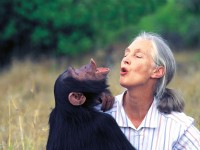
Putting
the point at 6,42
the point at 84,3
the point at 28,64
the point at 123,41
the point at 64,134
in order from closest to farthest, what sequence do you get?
1. the point at 64,134
2. the point at 28,64
3. the point at 84,3
4. the point at 6,42
5. the point at 123,41

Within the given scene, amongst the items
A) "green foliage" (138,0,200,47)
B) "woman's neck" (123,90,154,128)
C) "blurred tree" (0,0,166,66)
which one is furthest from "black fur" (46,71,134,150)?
"green foliage" (138,0,200,47)

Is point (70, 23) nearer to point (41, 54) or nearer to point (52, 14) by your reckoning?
point (52, 14)

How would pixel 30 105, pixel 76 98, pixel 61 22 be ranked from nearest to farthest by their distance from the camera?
pixel 76 98, pixel 30 105, pixel 61 22

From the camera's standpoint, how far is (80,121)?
3627 millimetres

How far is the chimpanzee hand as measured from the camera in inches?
149

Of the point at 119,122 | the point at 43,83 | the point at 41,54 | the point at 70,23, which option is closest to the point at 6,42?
the point at 41,54

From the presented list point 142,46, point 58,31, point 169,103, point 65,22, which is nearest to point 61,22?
point 65,22

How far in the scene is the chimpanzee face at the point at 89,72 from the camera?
3676 millimetres

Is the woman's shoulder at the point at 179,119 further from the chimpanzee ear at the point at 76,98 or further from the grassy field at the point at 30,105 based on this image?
the grassy field at the point at 30,105

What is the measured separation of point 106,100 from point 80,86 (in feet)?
0.83

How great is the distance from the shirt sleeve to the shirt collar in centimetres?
20

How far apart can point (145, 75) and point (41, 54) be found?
42.0 feet

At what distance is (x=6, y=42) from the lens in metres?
16.2

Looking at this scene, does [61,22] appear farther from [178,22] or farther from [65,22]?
[178,22]
